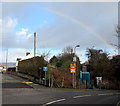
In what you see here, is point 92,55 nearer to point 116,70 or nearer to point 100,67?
point 100,67

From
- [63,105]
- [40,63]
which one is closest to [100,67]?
[40,63]

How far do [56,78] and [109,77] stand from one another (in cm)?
1169

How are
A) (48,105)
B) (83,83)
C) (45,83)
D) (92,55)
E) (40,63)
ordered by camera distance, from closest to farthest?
(48,105), (45,83), (83,83), (40,63), (92,55)

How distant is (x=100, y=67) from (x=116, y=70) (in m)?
4.53

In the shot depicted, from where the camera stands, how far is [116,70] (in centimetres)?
3550

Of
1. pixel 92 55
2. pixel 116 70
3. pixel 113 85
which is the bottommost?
pixel 113 85

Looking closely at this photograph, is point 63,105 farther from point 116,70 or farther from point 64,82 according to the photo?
point 116,70

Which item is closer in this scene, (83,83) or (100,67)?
(83,83)

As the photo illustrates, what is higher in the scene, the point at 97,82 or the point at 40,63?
the point at 40,63

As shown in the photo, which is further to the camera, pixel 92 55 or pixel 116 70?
pixel 92 55

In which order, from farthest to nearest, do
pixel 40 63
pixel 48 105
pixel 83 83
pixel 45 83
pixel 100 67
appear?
1. pixel 100 67
2. pixel 40 63
3. pixel 83 83
4. pixel 45 83
5. pixel 48 105

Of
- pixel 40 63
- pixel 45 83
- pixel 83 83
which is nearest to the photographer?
pixel 45 83

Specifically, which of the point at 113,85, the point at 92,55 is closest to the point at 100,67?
the point at 113,85

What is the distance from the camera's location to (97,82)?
32312mm
